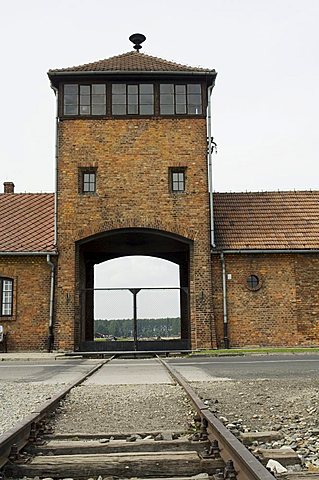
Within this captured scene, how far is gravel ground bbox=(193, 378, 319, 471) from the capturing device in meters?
5.11

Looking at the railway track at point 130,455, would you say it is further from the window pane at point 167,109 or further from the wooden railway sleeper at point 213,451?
the window pane at point 167,109

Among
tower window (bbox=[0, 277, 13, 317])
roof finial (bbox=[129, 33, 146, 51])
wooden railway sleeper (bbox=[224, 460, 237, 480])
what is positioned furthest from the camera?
roof finial (bbox=[129, 33, 146, 51])

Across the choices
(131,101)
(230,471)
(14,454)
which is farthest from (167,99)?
(230,471)

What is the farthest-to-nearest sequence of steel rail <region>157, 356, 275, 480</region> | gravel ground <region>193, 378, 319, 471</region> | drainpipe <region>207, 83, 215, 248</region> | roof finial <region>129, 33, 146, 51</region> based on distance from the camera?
1. roof finial <region>129, 33, 146, 51</region>
2. drainpipe <region>207, 83, 215, 248</region>
3. gravel ground <region>193, 378, 319, 471</region>
4. steel rail <region>157, 356, 275, 480</region>

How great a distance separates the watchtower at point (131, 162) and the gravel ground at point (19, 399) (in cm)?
1240

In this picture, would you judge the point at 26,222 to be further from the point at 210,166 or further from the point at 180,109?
the point at 210,166

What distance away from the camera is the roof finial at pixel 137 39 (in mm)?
26875

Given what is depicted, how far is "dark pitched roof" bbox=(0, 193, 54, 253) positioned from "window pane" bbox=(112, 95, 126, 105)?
17.9 feet

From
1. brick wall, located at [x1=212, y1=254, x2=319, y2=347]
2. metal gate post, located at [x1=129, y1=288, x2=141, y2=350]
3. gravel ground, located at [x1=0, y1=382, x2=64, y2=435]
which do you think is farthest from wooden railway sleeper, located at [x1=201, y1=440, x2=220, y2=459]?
metal gate post, located at [x1=129, y1=288, x2=141, y2=350]

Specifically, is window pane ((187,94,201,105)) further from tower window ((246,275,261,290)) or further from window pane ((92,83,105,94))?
tower window ((246,275,261,290))

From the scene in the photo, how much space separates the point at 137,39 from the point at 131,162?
671cm

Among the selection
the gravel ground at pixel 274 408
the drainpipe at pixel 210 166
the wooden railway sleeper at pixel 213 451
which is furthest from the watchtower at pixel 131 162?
the wooden railway sleeper at pixel 213 451

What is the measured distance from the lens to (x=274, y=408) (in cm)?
725

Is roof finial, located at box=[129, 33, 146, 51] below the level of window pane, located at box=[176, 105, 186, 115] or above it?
above
